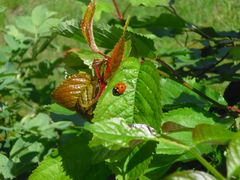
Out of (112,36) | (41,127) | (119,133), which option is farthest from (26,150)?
(119,133)

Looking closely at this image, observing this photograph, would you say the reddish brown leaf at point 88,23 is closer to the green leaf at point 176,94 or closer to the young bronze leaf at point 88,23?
the young bronze leaf at point 88,23

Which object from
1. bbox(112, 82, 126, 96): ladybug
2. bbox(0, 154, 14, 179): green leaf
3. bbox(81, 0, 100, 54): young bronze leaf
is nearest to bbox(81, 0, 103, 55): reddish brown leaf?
bbox(81, 0, 100, 54): young bronze leaf

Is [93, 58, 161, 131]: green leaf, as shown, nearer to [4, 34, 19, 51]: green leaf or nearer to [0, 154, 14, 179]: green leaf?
[0, 154, 14, 179]: green leaf

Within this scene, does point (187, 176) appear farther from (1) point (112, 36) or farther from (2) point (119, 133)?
(1) point (112, 36)

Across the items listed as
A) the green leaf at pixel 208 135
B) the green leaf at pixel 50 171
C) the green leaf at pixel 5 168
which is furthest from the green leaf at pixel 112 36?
the green leaf at pixel 5 168

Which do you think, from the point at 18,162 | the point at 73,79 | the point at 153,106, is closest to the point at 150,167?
the point at 153,106

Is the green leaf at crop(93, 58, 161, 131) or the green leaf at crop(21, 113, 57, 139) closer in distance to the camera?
the green leaf at crop(93, 58, 161, 131)
